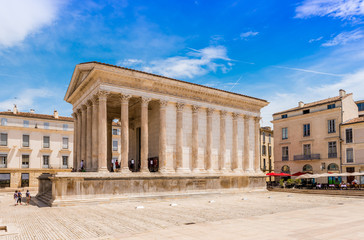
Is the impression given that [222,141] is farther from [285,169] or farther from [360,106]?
[360,106]

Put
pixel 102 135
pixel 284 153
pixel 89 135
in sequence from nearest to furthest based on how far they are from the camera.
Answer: pixel 102 135 → pixel 89 135 → pixel 284 153

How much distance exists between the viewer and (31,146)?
4978cm

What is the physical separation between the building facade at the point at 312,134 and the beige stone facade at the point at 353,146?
28.6 inches

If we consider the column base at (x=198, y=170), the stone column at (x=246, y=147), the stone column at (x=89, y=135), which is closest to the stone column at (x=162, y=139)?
the column base at (x=198, y=170)

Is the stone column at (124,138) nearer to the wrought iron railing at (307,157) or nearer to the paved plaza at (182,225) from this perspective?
the paved plaza at (182,225)

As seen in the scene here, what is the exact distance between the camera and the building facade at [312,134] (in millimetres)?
42719

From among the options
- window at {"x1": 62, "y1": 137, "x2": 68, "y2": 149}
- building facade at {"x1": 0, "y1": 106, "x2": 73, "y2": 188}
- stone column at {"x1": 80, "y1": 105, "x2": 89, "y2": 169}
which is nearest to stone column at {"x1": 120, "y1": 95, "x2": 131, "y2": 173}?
stone column at {"x1": 80, "y1": 105, "x2": 89, "y2": 169}

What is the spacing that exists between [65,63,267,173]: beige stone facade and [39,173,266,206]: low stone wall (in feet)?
3.28

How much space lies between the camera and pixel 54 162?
51500 millimetres

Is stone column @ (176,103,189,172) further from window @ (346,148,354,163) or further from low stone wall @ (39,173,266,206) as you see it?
window @ (346,148,354,163)

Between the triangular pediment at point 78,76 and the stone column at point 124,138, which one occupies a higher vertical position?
the triangular pediment at point 78,76

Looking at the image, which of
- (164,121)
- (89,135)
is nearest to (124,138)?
(164,121)

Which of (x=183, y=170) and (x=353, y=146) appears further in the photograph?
(x=353, y=146)

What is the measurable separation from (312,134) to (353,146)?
6.06 meters
